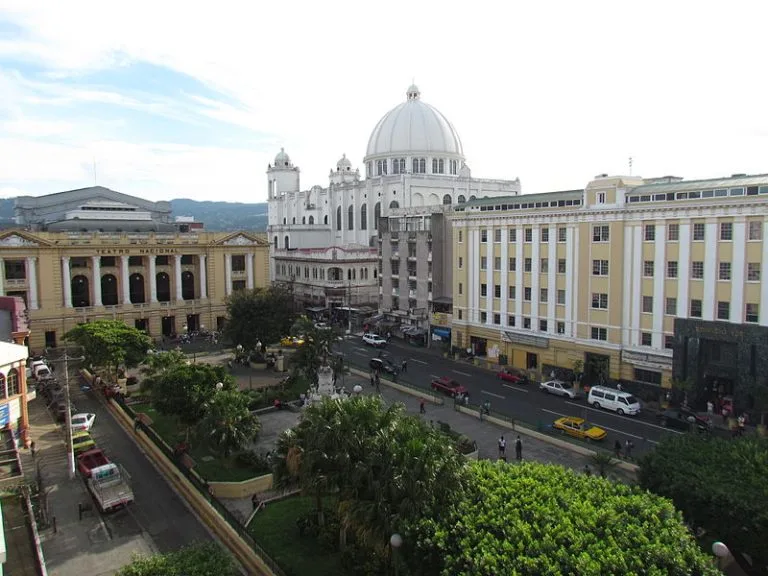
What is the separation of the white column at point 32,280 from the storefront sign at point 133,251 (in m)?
6.50

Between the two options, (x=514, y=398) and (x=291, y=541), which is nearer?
(x=291, y=541)

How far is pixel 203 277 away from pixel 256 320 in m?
23.4

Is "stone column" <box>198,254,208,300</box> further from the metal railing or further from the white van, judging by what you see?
the white van

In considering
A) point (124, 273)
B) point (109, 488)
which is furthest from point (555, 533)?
point (124, 273)

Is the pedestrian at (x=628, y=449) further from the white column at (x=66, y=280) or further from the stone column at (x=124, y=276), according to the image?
the white column at (x=66, y=280)

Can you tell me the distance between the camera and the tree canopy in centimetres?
3219

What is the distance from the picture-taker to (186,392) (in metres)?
32.3

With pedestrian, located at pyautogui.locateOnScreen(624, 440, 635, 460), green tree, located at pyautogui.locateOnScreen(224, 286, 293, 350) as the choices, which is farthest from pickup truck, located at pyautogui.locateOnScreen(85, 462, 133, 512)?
pedestrian, located at pyautogui.locateOnScreen(624, 440, 635, 460)

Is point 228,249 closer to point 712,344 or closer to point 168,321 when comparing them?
point 168,321

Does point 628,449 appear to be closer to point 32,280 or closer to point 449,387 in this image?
point 449,387

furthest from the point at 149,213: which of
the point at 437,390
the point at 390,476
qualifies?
the point at 390,476

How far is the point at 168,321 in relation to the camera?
72062 millimetres

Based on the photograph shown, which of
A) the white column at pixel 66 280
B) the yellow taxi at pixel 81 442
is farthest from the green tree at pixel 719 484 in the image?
the white column at pixel 66 280

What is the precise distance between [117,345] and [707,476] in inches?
1555
